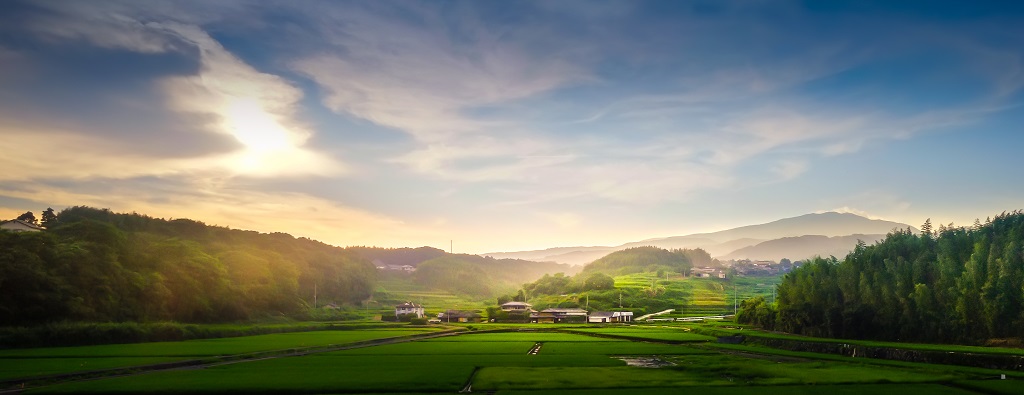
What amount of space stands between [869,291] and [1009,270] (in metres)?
11.2

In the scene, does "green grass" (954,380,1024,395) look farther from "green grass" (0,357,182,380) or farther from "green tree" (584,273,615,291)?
"green tree" (584,273,615,291)

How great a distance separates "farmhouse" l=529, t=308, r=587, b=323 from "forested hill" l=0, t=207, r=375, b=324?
3702cm

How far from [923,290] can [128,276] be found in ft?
207

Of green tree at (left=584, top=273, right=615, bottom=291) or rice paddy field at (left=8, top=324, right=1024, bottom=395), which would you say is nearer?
rice paddy field at (left=8, top=324, right=1024, bottom=395)

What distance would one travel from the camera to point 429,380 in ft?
92.7

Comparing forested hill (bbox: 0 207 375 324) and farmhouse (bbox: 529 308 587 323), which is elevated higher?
forested hill (bbox: 0 207 375 324)

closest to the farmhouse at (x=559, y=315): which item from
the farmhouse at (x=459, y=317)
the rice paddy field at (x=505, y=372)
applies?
the farmhouse at (x=459, y=317)

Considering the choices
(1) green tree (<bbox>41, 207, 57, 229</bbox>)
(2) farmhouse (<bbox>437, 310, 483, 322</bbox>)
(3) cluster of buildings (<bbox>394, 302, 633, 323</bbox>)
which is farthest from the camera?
(2) farmhouse (<bbox>437, 310, 483, 322</bbox>)

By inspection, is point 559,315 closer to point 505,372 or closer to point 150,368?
point 505,372

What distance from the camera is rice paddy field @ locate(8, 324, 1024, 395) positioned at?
25.7 meters

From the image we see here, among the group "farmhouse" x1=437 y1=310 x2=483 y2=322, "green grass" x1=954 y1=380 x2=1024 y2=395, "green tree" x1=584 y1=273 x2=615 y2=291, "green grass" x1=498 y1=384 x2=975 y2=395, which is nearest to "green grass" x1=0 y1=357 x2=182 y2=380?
"green grass" x1=498 y1=384 x2=975 y2=395

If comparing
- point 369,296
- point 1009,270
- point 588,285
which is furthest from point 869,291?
point 369,296

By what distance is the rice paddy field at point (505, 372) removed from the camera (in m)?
25.7

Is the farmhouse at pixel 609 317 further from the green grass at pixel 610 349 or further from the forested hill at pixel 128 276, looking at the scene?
the green grass at pixel 610 349
